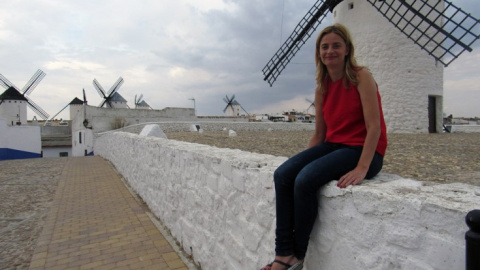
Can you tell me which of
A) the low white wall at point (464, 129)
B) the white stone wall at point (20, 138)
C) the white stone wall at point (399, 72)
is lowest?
the white stone wall at point (20, 138)

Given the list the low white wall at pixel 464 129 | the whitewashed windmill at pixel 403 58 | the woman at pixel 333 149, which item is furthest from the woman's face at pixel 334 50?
the low white wall at pixel 464 129

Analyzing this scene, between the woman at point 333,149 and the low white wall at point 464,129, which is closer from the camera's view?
the woman at point 333,149

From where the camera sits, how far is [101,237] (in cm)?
433

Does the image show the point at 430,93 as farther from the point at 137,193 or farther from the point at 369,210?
the point at 369,210

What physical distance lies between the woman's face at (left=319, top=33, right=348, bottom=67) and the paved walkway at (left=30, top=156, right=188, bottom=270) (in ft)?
9.23

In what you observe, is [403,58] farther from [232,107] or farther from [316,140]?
[232,107]

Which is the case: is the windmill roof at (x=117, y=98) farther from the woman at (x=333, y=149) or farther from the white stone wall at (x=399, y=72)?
the woman at (x=333, y=149)

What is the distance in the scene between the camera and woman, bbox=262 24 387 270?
1644mm

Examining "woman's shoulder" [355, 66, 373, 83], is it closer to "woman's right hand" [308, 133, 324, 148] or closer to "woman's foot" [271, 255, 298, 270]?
"woman's right hand" [308, 133, 324, 148]

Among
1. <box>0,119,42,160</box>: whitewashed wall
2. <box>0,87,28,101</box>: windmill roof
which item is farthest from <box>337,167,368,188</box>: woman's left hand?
A: <box>0,87,28,101</box>: windmill roof

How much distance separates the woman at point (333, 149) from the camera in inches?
64.7

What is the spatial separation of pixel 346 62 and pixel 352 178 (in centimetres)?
73

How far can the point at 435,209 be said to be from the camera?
118cm

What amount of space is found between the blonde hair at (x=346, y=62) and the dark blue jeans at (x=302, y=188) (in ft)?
1.35
